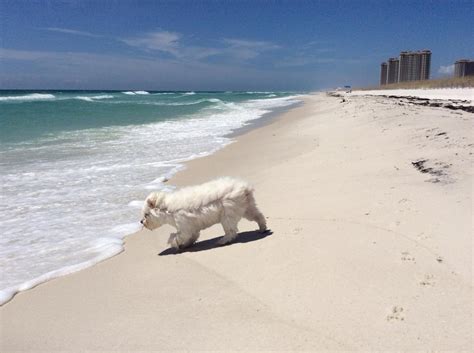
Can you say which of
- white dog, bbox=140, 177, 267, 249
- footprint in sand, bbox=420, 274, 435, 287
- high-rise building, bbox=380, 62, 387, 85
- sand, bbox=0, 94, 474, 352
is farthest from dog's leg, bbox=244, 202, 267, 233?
high-rise building, bbox=380, 62, 387, 85

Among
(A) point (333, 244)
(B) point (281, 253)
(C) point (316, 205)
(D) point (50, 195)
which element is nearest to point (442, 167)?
(C) point (316, 205)

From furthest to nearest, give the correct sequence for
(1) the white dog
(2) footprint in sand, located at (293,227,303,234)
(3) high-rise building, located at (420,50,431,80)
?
1. (3) high-rise building, located at (420,50,431,80)
2. (1) the white dog
3. (2) footprint in sand, located at (293,227,303,234)

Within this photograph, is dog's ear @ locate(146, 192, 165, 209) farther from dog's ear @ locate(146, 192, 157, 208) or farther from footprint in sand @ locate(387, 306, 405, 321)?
footprint in sand @ locate(387, 306, 405, 321)

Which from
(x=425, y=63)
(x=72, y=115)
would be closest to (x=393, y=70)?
(x=425, y=63)

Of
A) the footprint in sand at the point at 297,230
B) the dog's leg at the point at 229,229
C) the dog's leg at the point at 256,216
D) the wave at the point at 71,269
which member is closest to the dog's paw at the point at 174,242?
the dog's leg at the point at 229,229

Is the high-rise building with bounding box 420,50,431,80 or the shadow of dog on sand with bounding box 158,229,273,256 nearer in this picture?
the shadow of dog on sand with bounding box 158,229,273,256

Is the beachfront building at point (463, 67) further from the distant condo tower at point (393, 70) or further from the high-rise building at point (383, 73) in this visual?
the high-rise building at point (383, 73)

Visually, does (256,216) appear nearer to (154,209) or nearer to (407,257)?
(154,209)
